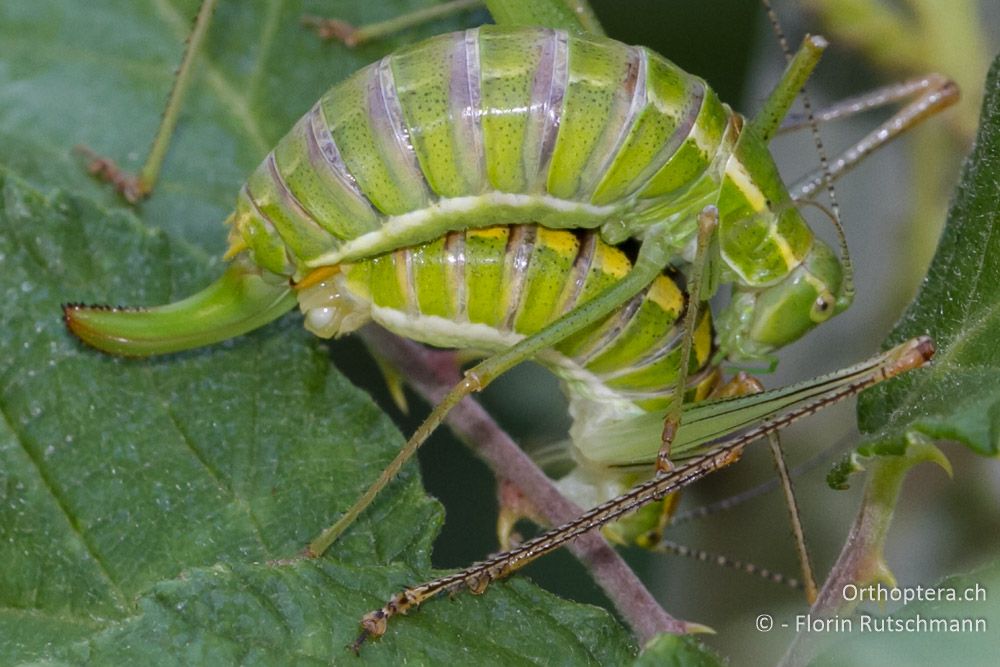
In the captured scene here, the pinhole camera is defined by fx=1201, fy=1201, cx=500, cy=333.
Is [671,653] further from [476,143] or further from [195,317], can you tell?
[195,317]

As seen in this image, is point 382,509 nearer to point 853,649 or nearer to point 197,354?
point 197,354

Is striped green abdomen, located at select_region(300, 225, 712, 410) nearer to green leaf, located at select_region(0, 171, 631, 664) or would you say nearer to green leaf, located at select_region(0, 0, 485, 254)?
green leaf, located at select_region(0, 171, 631, 664)

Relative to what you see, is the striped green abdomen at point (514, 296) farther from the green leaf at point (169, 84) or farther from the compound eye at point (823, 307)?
the green leaf at point (169, 84)

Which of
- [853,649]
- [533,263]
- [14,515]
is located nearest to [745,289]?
[533,263]

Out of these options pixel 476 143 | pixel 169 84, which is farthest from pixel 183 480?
pixel 169 84

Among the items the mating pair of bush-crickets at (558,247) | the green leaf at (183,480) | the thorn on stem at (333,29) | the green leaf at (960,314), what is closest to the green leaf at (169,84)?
the thorn on stem at (333,29)

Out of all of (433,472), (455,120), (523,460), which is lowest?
(433,472)

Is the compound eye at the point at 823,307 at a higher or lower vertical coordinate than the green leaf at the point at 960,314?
lower
